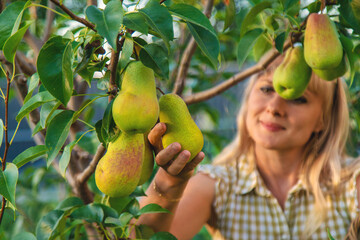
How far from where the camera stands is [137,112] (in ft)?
1.89

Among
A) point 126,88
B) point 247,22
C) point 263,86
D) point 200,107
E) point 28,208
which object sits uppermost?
point 126,88

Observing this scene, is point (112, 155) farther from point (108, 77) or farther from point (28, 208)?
point (28, 208)

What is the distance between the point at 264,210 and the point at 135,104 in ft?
3.60

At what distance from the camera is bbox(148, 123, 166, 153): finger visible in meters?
0.66

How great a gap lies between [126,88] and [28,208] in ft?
5.75

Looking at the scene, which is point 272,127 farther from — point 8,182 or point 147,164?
point 8,182

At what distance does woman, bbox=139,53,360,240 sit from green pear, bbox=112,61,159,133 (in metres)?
0.90

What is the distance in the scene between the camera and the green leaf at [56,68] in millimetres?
588

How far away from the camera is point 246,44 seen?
0.99 m

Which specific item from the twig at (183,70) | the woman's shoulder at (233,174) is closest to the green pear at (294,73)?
the twig at (183,70)

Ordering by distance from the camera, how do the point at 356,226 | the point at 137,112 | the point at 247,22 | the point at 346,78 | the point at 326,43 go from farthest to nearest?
the point at 346,78
the point at 356,226
the point at 247,22
the point at 326,43
the point at 137,112

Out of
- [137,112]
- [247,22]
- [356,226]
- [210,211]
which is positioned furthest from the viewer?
[210,211]

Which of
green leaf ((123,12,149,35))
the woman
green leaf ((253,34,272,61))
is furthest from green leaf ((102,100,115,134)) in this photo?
the woman

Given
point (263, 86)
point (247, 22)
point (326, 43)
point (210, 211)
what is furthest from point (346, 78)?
point (326, 43)
